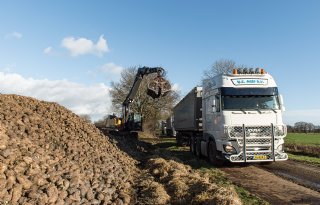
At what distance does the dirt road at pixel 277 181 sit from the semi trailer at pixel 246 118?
0.75 meters

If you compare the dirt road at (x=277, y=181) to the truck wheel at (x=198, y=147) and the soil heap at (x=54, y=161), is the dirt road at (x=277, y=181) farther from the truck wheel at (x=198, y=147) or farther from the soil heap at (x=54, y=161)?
the soil heap at (x=54, y=161)

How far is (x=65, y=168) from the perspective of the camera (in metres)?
11.5

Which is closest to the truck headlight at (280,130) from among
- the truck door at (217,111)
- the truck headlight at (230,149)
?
the truck headlight at (230,149)

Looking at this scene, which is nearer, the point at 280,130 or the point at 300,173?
the point at 280,130

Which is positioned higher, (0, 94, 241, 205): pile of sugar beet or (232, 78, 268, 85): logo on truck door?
(232, 78, 268, 85): logo on truck door

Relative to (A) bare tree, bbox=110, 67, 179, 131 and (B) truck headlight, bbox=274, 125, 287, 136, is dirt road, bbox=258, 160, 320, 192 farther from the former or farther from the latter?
(A) bare tree, bbox=110, 67, 179, 131

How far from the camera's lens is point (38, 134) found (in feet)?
43.3

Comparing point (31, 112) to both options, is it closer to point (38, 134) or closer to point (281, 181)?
point (38, 134)

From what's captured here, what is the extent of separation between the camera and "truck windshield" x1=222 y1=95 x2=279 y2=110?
15492 mm

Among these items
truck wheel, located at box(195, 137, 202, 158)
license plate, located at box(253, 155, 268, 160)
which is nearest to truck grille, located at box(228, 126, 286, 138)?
license plate, located at box(253, 155, 268, 160)

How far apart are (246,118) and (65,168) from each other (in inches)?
304

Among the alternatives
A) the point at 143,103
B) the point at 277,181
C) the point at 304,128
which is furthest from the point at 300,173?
the point at 304,128

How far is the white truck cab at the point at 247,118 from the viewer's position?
1509 cm

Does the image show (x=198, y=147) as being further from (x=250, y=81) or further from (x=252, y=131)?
(x=250, y=81)
